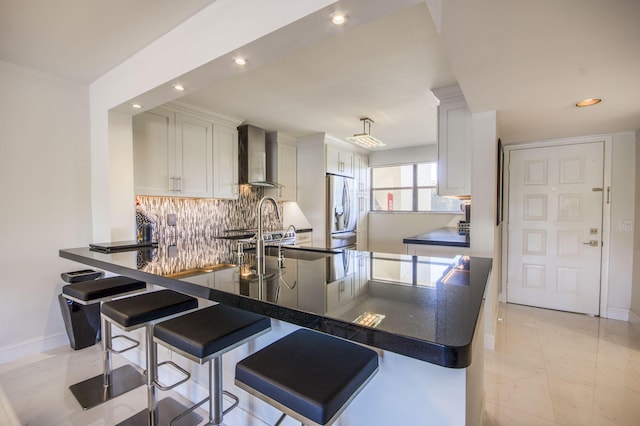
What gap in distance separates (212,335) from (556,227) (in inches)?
159

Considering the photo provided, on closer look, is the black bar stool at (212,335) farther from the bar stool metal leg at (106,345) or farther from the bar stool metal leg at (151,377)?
the bar stool metal leg at (106,345)

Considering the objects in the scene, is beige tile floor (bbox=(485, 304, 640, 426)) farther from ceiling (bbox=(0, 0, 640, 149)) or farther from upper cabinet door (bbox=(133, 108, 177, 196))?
upper cabinet door (bbox=(133, 108, 177, 196))

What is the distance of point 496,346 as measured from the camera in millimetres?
2580

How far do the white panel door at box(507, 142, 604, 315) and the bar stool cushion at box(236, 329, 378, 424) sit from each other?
11.8 feet

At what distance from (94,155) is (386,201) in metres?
4.52

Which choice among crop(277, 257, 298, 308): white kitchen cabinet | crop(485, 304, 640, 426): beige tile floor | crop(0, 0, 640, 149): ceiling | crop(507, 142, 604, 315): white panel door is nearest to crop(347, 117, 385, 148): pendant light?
crop(0, 0, 640, 149): ceiling

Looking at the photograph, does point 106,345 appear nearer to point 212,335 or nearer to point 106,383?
point 106,383

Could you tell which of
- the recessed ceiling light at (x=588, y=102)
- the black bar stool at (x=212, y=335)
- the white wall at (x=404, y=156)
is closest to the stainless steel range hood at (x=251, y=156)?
the white wall at (x=404, y=156)

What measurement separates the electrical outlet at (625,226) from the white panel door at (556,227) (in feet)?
0.56

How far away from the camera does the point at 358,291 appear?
1.03 meters

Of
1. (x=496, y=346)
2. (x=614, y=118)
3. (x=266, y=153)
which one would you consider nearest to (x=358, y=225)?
(x=266, y=153)

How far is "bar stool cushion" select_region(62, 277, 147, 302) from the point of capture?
1.79 m

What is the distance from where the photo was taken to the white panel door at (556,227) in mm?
3324

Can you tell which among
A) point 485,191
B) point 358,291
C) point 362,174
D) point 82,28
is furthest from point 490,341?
point 82,28
